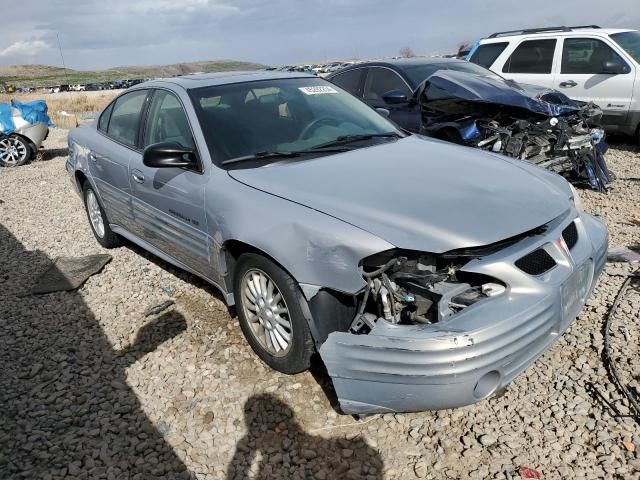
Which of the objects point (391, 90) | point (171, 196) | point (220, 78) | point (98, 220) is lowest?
point (98, 220)

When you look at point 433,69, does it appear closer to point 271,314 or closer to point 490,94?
point 490,94

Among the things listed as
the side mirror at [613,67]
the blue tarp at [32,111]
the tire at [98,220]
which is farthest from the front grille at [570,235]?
the blue tarp at [32,111]

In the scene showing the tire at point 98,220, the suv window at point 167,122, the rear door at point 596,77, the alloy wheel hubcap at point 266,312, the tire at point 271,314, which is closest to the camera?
the tire at point 271,314

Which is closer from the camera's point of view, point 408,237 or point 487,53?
point 408,237

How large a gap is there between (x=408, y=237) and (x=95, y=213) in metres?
4.12

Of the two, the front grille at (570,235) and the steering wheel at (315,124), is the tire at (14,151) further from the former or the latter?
the front grille at (570,235)

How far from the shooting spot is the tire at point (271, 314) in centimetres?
271

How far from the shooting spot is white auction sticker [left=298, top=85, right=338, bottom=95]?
158 inches

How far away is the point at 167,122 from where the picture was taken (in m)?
3.85


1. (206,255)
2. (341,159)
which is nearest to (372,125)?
(341,159)

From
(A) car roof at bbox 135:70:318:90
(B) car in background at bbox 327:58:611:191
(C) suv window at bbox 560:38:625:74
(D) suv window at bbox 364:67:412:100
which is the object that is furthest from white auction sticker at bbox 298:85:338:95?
(C) suv window at bbox 560:38:625:74

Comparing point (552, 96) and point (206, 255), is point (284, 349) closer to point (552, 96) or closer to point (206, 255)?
point (206, 255)

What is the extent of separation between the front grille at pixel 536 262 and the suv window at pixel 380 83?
4.86m

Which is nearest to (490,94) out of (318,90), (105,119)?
(318,90)
